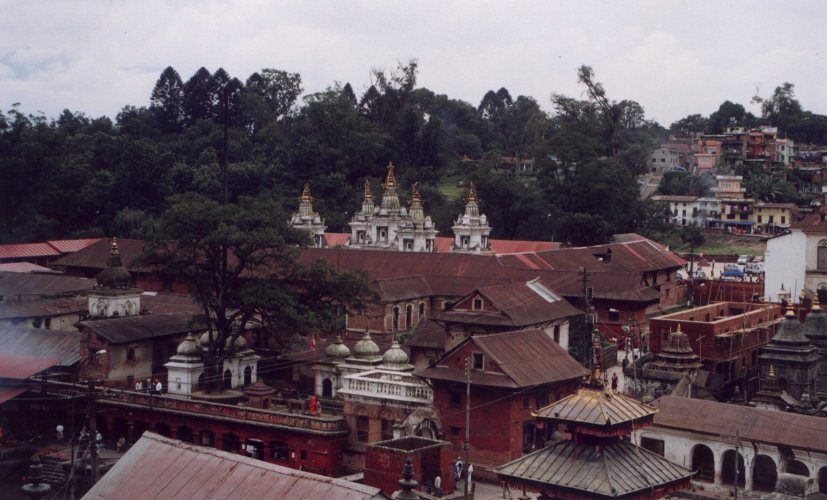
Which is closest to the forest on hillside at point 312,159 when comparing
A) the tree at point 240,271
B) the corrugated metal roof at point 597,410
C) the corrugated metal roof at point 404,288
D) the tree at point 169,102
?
the tree at point 169,102

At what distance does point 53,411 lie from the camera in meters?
40.4

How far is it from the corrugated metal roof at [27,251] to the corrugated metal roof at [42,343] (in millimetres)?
26088

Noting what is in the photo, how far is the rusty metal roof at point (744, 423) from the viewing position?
1228 inches

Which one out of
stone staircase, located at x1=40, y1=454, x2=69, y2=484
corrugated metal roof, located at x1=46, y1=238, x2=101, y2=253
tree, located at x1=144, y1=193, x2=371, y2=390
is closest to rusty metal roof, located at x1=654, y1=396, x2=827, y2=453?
tree, located at x1=144, y1=193, x2=371, y2=390

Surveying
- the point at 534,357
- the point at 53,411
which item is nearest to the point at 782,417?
the point at 534,357

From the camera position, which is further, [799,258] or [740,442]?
[799,258]

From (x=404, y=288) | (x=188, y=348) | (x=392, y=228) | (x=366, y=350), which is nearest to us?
(x=366, y=350)

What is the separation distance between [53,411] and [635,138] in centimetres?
10405

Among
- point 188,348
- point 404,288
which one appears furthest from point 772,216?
point 188,348

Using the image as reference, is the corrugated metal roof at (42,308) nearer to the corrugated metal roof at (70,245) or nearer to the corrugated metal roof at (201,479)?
the corrugated metal roof at (70,245)

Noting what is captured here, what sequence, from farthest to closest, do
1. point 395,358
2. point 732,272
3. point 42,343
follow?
point 732,272, point 42,343, point 395,358

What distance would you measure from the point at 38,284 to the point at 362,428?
28.4 metres

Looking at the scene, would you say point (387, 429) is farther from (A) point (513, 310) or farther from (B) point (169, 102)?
(B) point (169, 102)

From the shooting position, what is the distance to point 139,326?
144 ft
